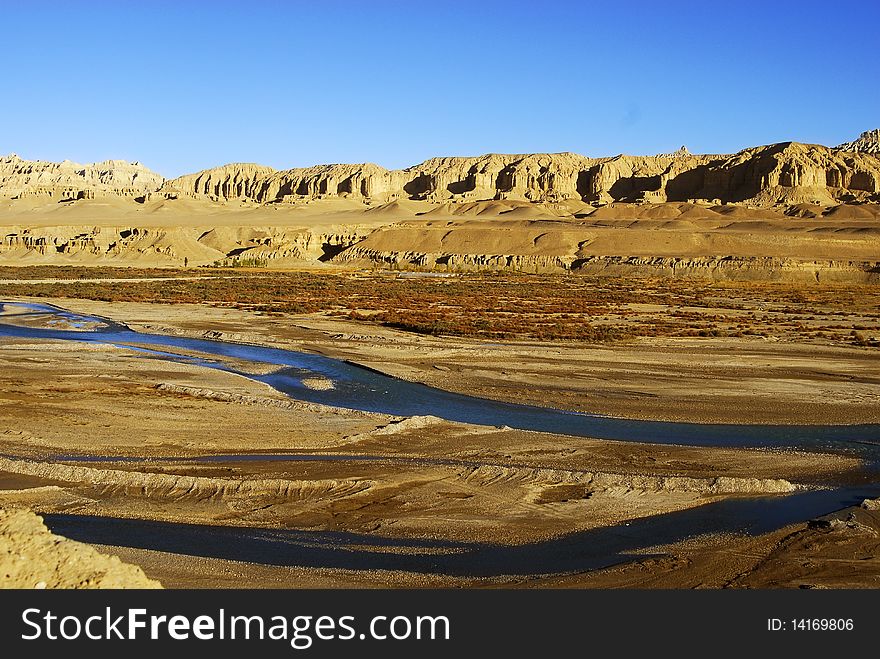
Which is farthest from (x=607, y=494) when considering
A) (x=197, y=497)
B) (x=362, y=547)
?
(x=197, y=497)

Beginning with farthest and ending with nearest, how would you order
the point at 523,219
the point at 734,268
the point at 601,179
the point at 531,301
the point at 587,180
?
the point at 587,180
the point at 601,179
the point at 523,219
the point at 734,268
the point at 531,301

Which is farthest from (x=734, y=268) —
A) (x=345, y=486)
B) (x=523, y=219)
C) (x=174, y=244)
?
(x=345, y=486)

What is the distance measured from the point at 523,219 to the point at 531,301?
70872mm

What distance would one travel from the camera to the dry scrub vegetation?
32.9 m

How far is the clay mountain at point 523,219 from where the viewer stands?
82438 mm

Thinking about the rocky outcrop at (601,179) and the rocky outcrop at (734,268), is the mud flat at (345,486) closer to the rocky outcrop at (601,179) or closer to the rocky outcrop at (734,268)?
the rocky outcrop at (734,268)

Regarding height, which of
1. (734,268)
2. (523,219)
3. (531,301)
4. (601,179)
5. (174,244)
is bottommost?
(531,301)

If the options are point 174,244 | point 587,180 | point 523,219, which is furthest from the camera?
point 587,180

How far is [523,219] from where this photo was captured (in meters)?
118

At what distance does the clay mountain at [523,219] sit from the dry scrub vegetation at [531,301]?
12.4m

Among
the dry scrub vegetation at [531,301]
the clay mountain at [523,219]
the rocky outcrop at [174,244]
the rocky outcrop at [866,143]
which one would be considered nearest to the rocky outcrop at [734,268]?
the clay mountain at [523,219]

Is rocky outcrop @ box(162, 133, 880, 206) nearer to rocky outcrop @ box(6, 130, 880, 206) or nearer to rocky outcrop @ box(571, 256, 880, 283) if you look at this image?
rocky outcrop @ box(6, 130, 880, 206)

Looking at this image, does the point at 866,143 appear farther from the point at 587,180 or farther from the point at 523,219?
the point at 523,219
